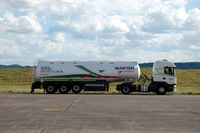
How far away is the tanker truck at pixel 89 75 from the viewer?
1153 inches

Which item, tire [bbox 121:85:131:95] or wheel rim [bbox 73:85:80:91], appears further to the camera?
wheel rim [bbox 73:85:80:91]

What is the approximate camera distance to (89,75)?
1167 inches

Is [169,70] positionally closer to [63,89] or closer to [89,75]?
[89,75]

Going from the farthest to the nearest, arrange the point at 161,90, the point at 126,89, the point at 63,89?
the point at 63,89, the point at 126,89, the point at 161,90

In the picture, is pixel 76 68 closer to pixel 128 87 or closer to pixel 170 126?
pixel 128 87

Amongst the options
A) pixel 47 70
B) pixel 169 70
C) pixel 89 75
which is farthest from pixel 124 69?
pixel 47 70

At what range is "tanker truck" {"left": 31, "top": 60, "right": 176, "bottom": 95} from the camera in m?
29.3

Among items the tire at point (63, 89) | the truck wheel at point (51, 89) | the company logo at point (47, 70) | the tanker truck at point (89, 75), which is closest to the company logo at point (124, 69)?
the tanker truck at point (89, 75)

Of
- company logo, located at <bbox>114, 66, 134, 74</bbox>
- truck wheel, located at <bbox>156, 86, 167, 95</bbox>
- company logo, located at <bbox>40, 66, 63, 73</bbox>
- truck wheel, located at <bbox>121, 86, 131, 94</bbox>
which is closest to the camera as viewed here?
truck wheel, located at <bbox>156, 86, 167, 95</bbox>

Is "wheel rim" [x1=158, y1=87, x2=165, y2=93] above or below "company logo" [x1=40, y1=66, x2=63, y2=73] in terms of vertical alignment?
below

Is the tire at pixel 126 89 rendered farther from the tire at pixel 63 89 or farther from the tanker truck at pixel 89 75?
the tire at pixel 63 89

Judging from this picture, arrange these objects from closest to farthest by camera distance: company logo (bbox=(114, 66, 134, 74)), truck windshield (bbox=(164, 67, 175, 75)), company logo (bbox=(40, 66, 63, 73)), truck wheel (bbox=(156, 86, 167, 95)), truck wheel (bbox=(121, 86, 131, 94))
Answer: truck wheel (bbox=(156, 86, 167, 95)), truck wheel (bbox=(121, 86, 131, 94)), truck windshield (bbox=(164, 67, 175, 75)), company logo (bbox=(114, 66, 134, 74)), company logo (bbox=(40, 66, 63, 73))

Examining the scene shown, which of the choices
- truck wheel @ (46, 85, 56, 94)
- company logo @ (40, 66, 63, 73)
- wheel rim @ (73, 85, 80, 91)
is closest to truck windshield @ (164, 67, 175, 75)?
wheel rim @ (73, 85, 80, 91)

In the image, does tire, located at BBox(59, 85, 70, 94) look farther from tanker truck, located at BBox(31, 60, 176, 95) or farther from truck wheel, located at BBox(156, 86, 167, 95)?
truck wheel, located at BBox(156, 86, 167, 95)
